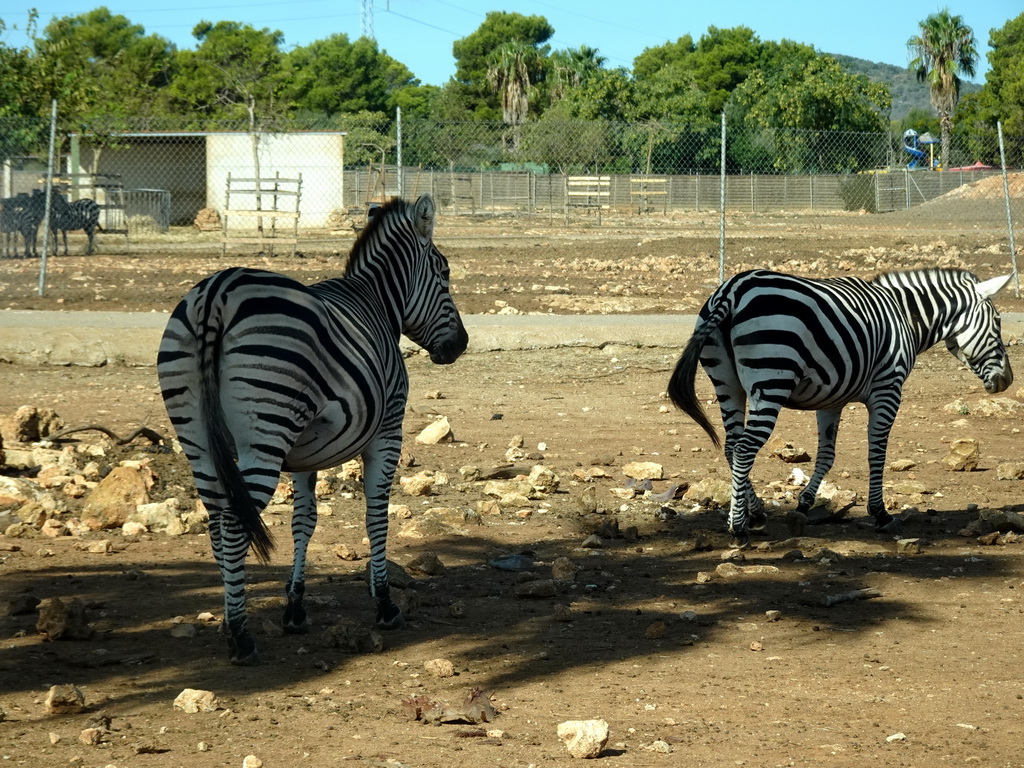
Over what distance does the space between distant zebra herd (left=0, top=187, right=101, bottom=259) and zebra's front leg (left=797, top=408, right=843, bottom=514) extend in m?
13.9

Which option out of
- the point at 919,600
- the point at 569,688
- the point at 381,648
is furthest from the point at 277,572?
the point at 919,600

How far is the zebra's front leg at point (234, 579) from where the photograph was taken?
4711 millimetres

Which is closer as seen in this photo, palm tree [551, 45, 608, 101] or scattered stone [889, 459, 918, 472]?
scattered stone [889, 459, 918, 472]

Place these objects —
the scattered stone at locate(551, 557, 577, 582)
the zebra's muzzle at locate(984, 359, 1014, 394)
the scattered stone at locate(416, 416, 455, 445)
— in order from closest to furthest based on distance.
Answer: the scattered stone at locate(551, 557, 577, 582)
the zebra's muzzle at locate(984, 359, 1014, 394)
the scattered stone at locate(416, 416, 455, 445)

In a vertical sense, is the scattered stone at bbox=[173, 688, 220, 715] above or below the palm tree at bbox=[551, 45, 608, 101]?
below

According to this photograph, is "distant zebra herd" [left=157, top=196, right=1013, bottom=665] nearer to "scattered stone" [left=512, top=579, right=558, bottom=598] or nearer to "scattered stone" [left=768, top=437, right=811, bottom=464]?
"scattered stone" [left=512, top=579, right=558, bottom=598]

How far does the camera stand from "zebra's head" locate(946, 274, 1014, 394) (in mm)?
8141

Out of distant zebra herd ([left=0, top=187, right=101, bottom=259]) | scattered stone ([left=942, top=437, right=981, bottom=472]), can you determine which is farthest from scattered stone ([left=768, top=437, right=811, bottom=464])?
distant zebra herd ([left=0, top=187, right=101, bottom=259])

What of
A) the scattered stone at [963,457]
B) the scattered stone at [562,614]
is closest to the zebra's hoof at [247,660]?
the scattered stone at [562,614]

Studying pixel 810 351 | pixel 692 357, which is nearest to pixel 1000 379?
pixel 810 351

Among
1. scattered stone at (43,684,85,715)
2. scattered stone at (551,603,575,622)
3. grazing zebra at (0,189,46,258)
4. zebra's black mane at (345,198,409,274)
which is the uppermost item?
grazing zebra at (0,189,46,258)

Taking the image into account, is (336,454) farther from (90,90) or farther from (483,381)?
(90,90)

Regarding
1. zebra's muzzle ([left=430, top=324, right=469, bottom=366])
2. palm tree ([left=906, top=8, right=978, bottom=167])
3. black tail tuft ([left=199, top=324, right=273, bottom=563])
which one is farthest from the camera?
palm tree ([left=906, top=8, right=978, bottom=167])

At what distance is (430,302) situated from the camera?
6066mm
